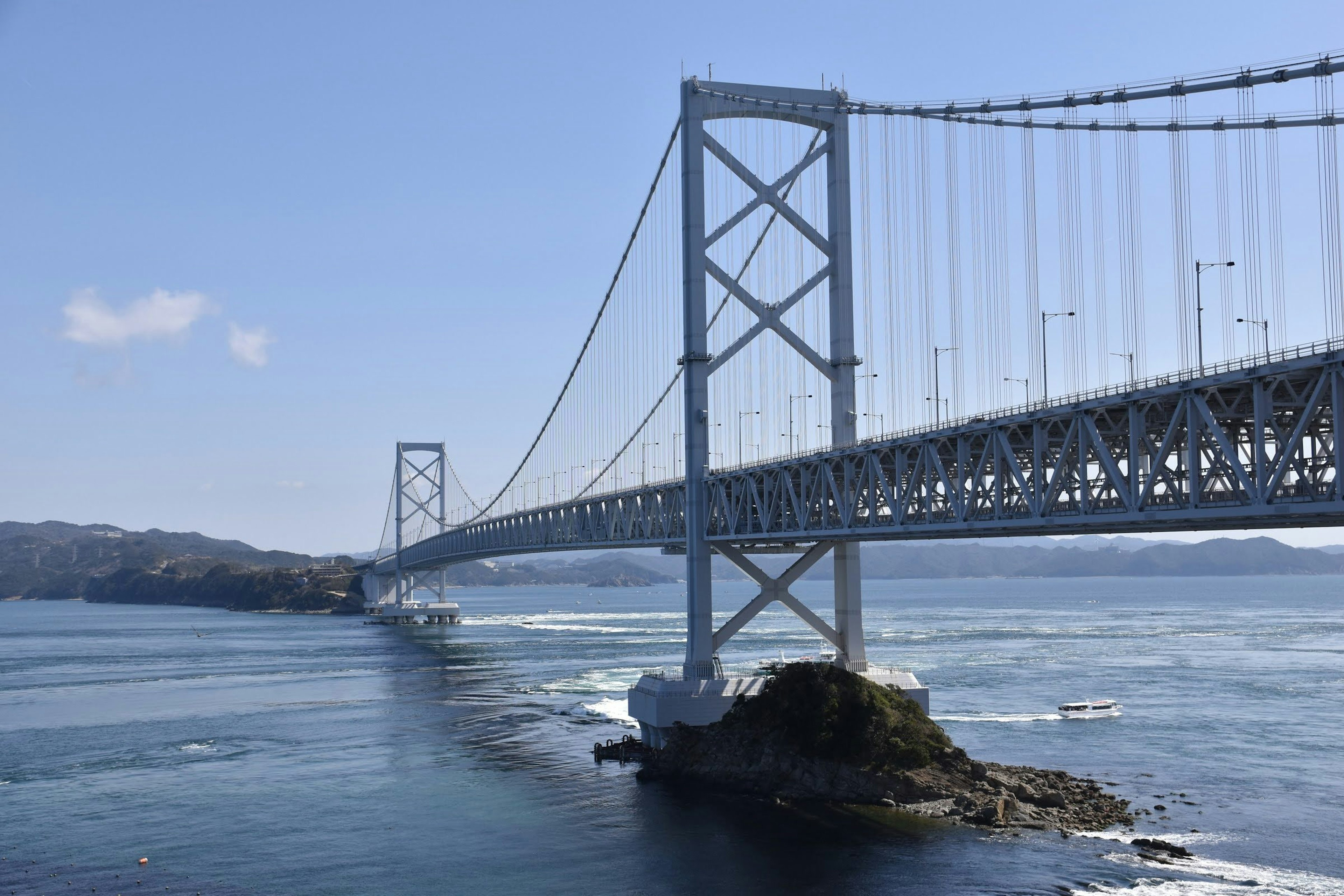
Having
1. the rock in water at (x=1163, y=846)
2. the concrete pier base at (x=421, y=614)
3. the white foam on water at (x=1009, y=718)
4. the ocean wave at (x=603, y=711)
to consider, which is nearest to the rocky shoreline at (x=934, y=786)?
the rock in water at (x=1163, y=846)

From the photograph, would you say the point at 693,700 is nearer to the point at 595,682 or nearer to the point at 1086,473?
the point at 1086,473

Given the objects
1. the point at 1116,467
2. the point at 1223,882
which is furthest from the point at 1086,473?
the point at 1223,882

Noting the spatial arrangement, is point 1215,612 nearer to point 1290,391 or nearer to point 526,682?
point 526,682

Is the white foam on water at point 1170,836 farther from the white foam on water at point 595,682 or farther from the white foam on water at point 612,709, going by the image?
the white foam on water at point 595,682

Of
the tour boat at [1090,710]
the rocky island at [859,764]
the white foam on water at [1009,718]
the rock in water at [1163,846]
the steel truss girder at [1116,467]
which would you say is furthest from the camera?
the tour boat at [1090,710]

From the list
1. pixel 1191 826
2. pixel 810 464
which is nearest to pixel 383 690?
pixel 810 464

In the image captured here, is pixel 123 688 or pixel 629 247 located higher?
pixel 629 247

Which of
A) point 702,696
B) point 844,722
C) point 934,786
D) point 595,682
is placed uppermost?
point 702,696
